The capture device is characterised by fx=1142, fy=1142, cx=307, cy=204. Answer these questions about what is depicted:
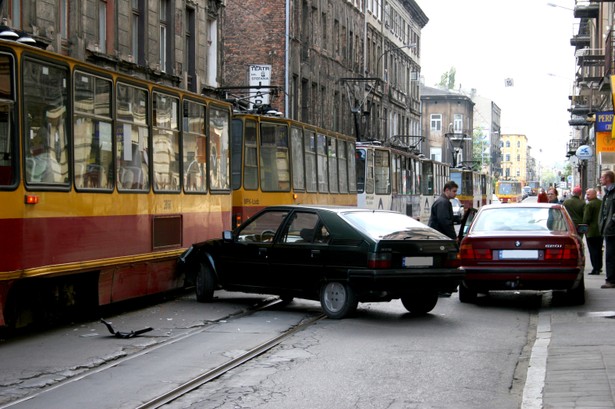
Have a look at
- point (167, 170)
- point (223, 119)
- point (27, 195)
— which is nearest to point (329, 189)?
point (223, 119)

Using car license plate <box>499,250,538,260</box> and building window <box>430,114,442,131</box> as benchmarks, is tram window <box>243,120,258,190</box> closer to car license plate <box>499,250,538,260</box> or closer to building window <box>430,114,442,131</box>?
car license plate <box>499,250,538,260</box>

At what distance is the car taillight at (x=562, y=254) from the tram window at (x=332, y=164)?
13168 mm

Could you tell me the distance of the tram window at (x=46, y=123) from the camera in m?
12.2

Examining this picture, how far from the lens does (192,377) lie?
9773 millimetres

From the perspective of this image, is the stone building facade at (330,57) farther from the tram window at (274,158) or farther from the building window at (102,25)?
the tram window at (274,158)

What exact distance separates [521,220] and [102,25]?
44.7ft

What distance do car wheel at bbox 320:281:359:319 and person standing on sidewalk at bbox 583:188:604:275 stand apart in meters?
9.20

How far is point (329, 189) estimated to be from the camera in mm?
28453

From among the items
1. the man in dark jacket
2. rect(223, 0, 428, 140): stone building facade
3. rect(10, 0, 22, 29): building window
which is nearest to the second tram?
rect(223, 0, 428, 140): stone building facade

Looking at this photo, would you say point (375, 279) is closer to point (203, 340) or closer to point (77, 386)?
point (203, 340)

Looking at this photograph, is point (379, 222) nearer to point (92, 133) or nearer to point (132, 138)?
point (132, 138)

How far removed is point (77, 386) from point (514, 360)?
13.8 ft

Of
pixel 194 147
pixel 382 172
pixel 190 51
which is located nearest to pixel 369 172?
pixel 382 172

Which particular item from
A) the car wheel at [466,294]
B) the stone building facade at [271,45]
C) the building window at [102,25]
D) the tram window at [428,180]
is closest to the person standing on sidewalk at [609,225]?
the car wheel at [466,294]
